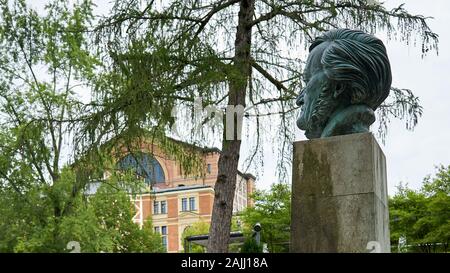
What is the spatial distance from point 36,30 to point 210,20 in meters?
7.51

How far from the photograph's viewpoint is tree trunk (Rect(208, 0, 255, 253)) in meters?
10.2

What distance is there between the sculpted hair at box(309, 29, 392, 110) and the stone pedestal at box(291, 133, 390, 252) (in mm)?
410

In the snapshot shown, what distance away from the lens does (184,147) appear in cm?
1038

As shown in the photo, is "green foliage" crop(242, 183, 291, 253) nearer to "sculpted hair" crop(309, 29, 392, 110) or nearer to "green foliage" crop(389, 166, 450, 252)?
"green foliage" crop(389, 166, 450, 252)

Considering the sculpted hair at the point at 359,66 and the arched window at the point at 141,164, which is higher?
the arched window at the point at 141,164

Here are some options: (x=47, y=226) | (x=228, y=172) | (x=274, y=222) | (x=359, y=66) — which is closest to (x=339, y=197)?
(x=359, y=66)

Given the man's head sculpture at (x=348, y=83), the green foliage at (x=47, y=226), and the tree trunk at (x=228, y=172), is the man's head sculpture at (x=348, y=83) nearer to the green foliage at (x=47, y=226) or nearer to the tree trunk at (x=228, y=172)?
the tree trunk at (x=228, y=172)

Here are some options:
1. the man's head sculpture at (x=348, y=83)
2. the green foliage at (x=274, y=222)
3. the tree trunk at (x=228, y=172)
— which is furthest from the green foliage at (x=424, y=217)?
the man's head sculpture at (x=348, y=83)

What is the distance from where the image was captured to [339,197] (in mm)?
5270

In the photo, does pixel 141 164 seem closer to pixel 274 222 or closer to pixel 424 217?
pixel 424 217

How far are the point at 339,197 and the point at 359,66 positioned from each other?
41.8 inches

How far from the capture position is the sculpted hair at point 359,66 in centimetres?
549

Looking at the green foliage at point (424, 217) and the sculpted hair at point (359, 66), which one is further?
the green foliage at point (424, 217)
